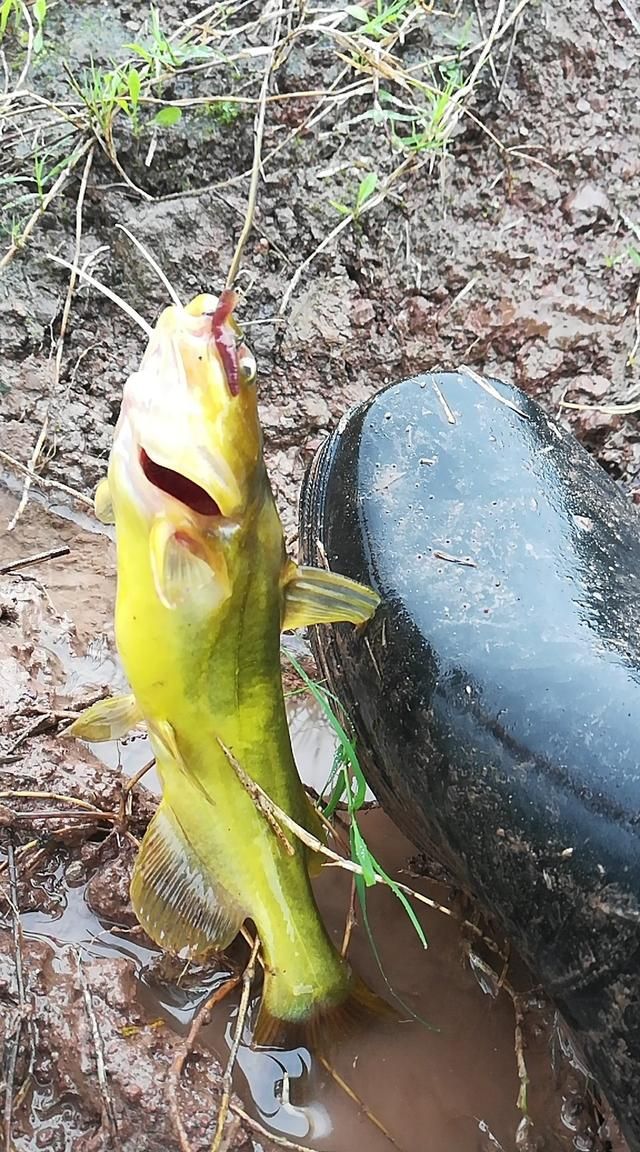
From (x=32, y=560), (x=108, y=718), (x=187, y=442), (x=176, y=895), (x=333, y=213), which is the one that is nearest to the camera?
(x=187, y=442)

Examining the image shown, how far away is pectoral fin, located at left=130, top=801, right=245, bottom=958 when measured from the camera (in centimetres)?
175

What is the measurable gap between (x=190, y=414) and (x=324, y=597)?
35 cm

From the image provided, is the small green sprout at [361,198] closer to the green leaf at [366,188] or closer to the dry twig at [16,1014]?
the green leaf at [366,188]

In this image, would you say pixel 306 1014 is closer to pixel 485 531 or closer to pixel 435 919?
pixel 435 919

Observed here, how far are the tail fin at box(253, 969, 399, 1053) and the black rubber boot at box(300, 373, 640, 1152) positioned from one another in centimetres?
29

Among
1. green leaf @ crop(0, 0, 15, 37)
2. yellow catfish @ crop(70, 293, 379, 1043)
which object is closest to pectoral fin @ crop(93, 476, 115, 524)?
yellow catfish @ crop(70, 293, 379, 1043)

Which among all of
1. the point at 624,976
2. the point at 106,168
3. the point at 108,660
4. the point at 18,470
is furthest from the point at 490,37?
the point at 624,976

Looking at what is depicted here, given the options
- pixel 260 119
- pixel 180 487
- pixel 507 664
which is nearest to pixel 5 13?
pixel 260 119

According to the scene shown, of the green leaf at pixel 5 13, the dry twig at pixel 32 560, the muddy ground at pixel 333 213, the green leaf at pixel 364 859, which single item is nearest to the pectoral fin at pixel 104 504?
the green leaf at pixel 364 859

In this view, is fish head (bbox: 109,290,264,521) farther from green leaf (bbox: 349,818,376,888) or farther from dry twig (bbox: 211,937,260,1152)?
dry twig (bbox: 211,937,260,1152)

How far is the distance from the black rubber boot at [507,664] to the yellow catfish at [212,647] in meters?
0.23

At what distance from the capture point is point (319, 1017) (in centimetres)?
182

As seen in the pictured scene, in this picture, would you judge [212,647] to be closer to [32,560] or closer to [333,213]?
[32,560]

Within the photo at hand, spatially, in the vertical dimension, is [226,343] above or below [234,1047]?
above
